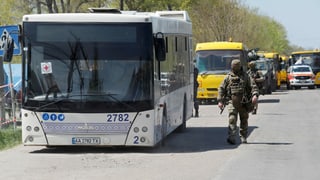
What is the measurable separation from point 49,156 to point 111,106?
155cm

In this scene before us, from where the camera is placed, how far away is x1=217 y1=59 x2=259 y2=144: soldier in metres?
16.8

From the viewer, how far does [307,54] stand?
6378 centimetres

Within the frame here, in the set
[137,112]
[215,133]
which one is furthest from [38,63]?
[215,133]

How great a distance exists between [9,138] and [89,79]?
461 centimetres

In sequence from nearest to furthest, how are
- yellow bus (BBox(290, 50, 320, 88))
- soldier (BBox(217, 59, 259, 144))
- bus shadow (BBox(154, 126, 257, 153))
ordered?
bus shadow (BBox(154, 126, 257, 153)) → soldier (BBox(217, 59, 259, 144)) → yellow bus (BBox(290, 50, 320, 88))

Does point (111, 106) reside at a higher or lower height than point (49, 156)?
higher

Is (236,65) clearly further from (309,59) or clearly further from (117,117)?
(309,59)

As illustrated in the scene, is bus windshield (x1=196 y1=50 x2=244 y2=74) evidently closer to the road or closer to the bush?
the road

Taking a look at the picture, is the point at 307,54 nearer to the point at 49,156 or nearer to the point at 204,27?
the point at 204,27

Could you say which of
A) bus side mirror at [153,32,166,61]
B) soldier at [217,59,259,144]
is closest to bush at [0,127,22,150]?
→ bus side mirror at [153,32,166,61]

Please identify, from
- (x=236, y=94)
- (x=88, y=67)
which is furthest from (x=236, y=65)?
(x=88, y=67)

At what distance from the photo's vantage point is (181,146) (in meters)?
17.0

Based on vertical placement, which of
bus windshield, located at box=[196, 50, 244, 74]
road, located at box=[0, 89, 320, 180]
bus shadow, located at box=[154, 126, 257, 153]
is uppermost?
bus windshield, located at box=[196, 50, 244, 74]

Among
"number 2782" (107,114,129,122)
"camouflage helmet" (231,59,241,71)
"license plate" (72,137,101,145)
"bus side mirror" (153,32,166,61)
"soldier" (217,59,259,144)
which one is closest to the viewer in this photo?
"number 2782" (107,114,129,122)
